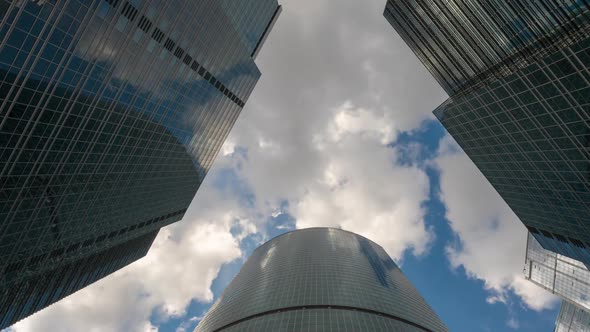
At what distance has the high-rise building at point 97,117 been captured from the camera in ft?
124

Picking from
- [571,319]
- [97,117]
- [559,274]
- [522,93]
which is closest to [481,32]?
[522,93]

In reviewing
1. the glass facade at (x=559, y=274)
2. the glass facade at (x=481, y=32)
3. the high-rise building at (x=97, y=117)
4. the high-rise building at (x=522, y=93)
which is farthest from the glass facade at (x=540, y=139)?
the glass facade at (x=559, y=274)

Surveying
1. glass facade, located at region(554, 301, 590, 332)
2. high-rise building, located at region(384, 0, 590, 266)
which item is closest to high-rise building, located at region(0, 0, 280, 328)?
high-rise building, located at region(384, 0, 590, 266)

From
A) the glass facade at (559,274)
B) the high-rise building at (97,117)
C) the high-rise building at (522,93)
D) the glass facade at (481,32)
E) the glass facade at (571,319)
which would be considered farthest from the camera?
the glass facade at (571,319)

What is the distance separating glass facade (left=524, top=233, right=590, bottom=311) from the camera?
115 m

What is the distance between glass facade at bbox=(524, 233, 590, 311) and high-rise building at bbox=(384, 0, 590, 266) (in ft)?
192

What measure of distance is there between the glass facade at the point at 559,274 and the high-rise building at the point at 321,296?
58.7 metres

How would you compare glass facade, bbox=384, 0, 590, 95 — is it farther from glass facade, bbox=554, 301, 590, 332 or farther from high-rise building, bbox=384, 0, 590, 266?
glass facade, bbox=554, 301, 590, 332

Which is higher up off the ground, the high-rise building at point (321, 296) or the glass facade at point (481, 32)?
the glass facade at point (481, 32)

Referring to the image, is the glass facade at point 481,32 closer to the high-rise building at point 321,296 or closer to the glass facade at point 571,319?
the high-rise building at point 321,296

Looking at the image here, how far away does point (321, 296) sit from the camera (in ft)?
311

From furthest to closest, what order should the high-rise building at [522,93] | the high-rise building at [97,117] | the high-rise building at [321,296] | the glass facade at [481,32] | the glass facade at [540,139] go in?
the high-rise building at [321,296] < the glass facade at [540,139] < the high-rise building at [522,93] < the glass facade at [481,32] < the high-rise building at [97,117]

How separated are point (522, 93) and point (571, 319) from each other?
138 metres

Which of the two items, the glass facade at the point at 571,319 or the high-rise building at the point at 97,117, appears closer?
the high-rise building at the point at 97,117
